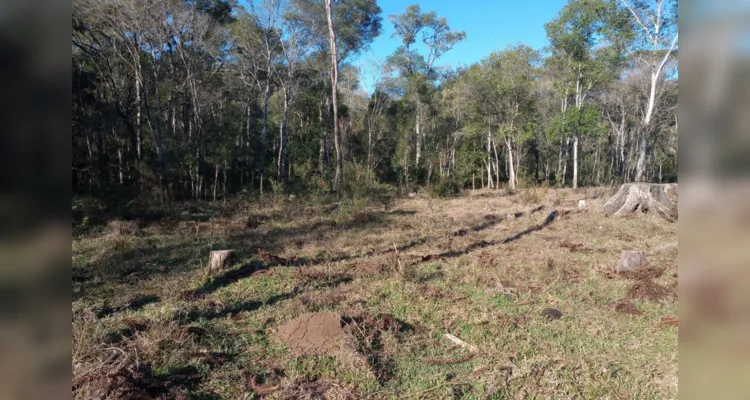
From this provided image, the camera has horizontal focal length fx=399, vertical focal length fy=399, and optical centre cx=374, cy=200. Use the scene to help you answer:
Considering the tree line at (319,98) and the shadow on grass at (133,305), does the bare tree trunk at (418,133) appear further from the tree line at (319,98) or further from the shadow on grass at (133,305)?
the shadow on grass at (133,305)

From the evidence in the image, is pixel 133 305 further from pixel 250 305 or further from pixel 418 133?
pixel 418 133

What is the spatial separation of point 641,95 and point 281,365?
1018 inches

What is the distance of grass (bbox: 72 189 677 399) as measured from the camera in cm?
310

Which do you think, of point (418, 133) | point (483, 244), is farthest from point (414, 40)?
point (483, 244)

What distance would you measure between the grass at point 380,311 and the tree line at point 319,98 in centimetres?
526

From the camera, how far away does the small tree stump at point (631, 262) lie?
235 inches

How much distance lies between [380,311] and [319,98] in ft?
67.5

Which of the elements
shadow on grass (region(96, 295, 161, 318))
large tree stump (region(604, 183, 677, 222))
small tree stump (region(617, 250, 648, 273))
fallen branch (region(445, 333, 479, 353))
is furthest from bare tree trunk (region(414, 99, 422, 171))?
fallen branch (region(445, 333, 479, 353))

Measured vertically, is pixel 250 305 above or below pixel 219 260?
below

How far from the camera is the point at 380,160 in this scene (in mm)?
23766

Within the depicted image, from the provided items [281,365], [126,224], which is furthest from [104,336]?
[126,224]

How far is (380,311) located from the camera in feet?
15.1
